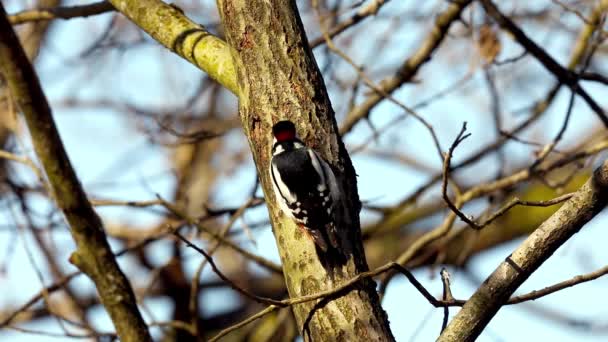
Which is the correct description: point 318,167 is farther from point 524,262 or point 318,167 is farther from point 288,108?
point 524,262

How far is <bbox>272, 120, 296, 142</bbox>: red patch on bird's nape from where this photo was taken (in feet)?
9.02

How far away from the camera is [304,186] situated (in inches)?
121

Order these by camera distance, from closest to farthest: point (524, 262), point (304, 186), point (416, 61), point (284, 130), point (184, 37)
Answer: point (524, 262), point (284, 130), point (304, 186), point (184, 37), point (416, 61)

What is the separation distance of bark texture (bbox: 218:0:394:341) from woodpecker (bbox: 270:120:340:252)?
0.03 meters

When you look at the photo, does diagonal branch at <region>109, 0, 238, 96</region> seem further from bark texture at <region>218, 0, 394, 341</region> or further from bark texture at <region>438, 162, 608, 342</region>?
bark texture at <region>438, 162, 608, 342</region>

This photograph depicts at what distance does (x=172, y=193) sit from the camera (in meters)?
8.04

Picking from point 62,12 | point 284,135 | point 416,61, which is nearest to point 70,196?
point 284,135

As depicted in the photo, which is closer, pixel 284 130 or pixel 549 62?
pixel 284 130

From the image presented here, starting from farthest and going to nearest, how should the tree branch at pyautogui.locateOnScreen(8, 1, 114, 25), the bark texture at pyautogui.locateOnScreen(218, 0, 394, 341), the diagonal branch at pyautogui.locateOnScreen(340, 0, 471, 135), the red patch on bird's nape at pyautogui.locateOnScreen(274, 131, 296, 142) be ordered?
the diagonal branch at pyautogui.locateOnScreen(340, 0, 471, 135) → the tree branch at pyautogui.locateOnScreen(8, 1, 114, 25) → the red patch on bird's nape at pyautogui.locateOnScreen(274, 131, 296, 142) → the bark texture at pyautogui.locateOnScreen(218, 0, 394, 341)

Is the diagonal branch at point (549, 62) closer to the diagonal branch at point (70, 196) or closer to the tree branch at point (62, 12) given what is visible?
the tree branch at point (62, 12)

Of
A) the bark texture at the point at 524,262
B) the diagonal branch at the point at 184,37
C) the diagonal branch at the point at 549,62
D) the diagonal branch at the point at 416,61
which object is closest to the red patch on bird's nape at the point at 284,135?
the diagonal branch at the point at 184,37

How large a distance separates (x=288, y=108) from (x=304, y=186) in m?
0.39

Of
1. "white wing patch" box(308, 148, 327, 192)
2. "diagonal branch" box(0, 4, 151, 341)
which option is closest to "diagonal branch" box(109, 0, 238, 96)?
"white wing patch" box(308, 148, 327, 192)

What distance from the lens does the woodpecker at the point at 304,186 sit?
267cm
